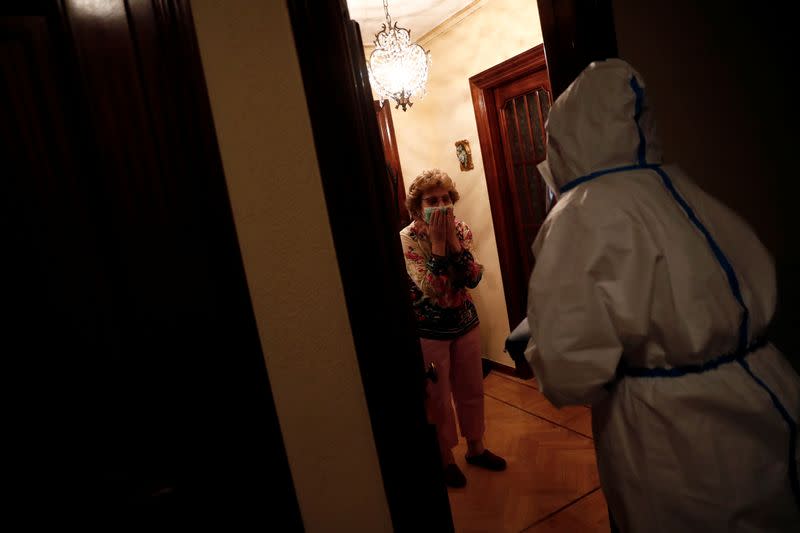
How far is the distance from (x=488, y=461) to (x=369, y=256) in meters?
2.00

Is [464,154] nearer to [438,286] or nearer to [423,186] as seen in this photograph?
[423,186]

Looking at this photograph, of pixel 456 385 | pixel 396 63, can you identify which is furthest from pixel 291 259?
pixel 396 63

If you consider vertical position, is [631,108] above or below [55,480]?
above

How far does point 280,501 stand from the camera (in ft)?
3.04

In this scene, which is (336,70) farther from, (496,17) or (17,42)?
(496,17)

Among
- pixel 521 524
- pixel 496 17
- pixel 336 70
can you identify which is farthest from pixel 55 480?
pixel 496 17

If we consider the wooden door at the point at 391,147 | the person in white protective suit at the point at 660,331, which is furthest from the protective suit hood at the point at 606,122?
the wooden door at the point at 391,147

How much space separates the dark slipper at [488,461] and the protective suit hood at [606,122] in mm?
1889

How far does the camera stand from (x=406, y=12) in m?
3.21

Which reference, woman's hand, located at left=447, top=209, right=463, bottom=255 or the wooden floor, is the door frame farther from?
woman's hand, located at left=447, top=209, right=463, bottom=255

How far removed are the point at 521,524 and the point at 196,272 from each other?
1.91 m

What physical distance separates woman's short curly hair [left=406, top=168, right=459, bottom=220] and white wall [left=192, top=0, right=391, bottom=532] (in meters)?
1.59

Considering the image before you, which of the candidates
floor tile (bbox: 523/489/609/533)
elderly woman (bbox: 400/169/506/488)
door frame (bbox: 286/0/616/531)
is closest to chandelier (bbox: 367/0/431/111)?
elderly woman (bbox: 400/169/506/488)

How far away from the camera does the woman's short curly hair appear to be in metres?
2.48
